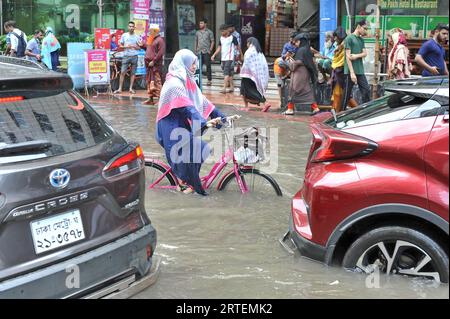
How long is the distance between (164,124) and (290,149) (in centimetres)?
320

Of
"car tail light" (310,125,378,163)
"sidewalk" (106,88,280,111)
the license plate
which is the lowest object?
the license plate

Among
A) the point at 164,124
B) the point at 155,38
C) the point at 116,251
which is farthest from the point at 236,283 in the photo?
the point at 155,38

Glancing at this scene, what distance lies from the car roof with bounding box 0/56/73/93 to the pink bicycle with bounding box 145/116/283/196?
2.91 meters

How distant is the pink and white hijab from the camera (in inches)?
249

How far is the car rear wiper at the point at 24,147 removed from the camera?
3.19 m

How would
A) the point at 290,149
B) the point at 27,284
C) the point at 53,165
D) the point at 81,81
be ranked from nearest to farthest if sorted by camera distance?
1. the point at 27,284
2. the point at 53,165
3. the point at 290,149
4. the point at 81,81

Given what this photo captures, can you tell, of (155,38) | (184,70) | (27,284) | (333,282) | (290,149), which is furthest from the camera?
(155,38)

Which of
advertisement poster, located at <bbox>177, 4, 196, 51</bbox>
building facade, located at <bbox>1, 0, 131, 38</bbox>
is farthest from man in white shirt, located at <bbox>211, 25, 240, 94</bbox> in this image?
building facade, located at <bbox>1, 0, 131, 38</bbox>

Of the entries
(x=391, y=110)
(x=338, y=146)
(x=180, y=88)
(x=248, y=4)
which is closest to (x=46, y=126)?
(x=338, y=146)

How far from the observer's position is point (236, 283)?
4.39m

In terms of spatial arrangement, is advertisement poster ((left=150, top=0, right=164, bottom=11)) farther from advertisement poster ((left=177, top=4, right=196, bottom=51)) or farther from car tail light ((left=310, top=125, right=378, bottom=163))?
car tail light ((left=310, top=125, right=378, bottom=163))

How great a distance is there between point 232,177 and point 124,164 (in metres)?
3.12

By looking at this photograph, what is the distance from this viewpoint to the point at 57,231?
328 centimetres

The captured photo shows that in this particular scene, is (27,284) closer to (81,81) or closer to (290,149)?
(290,149)
